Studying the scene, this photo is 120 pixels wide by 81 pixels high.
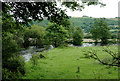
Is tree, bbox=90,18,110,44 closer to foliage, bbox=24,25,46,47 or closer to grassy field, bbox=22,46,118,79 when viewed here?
foliage, bbox=24,25,46,47

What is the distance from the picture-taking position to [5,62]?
1046cm

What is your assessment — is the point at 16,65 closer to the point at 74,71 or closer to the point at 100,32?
the point at 74,71

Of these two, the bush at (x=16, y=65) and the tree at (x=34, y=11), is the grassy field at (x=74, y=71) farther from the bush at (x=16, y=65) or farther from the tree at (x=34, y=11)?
the tree at (x=34, y=11)

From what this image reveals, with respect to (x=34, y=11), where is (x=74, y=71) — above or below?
below

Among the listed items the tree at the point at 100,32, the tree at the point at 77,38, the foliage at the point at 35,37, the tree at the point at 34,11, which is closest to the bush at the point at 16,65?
the tree at the point at 34,11

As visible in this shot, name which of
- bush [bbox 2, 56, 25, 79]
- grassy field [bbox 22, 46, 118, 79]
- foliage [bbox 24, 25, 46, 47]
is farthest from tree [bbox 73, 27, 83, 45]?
bush [bbox 2, 56, 25, 79]

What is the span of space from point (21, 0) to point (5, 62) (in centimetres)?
793

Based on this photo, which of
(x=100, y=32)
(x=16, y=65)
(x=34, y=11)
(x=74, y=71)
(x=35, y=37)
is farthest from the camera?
(x=100, y=32)

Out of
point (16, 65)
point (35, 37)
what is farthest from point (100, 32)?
point (16, 65)

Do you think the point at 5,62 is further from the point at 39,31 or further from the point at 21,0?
the point at 39,31

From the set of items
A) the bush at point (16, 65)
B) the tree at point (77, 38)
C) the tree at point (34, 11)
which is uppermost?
the tree at point (34, 11)

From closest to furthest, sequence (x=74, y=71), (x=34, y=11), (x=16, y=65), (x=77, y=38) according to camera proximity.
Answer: (x=34, y=11) → (x=16, y=65) → (x=74, y=71) → (x=77, y=38)

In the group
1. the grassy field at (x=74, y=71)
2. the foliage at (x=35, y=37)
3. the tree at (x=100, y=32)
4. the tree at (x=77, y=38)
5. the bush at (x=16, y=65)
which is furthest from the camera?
the tree at (x=77, y=38)

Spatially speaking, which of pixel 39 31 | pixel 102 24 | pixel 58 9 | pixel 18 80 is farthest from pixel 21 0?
pixel 102 24
